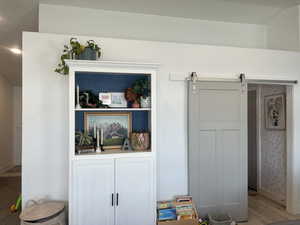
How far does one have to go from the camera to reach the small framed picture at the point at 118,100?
2529mm

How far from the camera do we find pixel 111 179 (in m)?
2.22

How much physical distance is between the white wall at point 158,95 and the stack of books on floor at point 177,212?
167 mm

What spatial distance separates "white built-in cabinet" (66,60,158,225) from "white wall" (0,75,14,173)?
431cm

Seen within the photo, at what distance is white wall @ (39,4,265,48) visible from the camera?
9.74ft

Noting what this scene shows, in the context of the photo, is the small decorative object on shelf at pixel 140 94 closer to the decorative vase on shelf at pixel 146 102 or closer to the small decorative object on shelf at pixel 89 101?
the decorative vase on shelf at pixel 146 102

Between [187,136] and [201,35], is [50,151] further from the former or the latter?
→ [201,35]

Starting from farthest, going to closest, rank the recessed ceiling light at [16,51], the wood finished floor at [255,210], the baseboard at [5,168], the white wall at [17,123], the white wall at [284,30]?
the white wall at [17,123] < the baseboard at [5,168] < the recessed ceiling light at [16,51] < the white wall at [284,30] < the wood finished floor at [255,210]

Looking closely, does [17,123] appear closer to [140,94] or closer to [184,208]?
[140,94]

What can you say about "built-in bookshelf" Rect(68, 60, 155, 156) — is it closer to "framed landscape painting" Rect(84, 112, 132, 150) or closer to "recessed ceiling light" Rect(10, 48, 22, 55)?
"framed landscape painting" Rect(84, 112, 132, 150)

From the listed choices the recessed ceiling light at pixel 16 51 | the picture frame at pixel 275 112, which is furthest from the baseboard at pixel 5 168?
the picture frame at pixel 275 112

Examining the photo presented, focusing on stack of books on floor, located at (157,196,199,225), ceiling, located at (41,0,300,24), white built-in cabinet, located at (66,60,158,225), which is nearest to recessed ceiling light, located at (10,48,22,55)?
ceiling, located at (41,0,300,24)

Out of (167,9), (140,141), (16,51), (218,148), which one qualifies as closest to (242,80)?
(218,148)

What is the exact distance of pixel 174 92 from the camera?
276 cm

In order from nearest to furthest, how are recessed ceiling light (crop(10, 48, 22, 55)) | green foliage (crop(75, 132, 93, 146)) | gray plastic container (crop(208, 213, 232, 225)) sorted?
green foliage (crop(75, 132, 93, 146)), gray plastic container (crop(208, 213, 232, 225)), recessed ceiling light (crop(10, 48, 22, 55))
